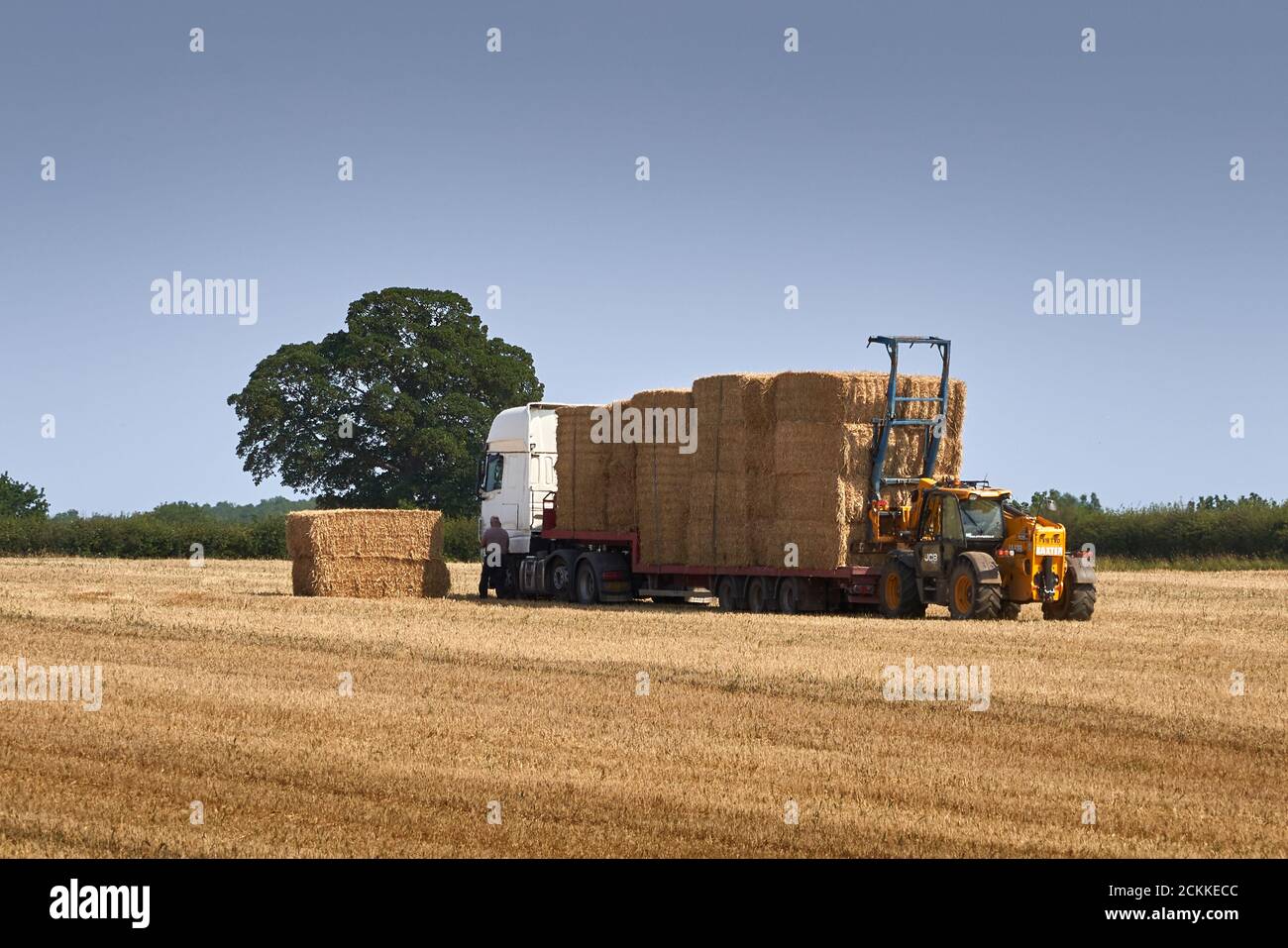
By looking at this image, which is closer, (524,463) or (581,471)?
(581,471)

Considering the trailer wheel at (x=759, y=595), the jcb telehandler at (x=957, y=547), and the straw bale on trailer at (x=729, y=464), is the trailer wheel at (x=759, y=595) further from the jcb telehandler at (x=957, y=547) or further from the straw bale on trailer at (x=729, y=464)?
the jcb telehandler at (x=957, y=547)

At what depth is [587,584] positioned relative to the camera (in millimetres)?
31984

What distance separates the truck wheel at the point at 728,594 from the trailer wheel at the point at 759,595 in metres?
0.29

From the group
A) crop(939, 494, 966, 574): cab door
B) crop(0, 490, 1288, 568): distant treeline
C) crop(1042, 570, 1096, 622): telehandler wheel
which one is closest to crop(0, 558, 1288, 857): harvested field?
crop(1042, 570, 1096, 622): telehandler wheel

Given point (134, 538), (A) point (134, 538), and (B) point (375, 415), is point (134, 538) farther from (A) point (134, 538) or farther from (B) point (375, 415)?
(B) point (375, 415)

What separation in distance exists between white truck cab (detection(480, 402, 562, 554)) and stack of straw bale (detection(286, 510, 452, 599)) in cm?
194

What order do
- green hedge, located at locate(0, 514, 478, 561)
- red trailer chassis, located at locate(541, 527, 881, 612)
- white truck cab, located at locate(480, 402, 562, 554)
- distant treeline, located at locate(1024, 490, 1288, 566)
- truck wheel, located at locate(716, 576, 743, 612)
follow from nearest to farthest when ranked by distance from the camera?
red trailer chassis, located at locate(541, 527, 881, 612), truck wheel, located at locate(716, 576, 743, 612), white truck cab, located at locate(480, 402, 562, 554), distant treeline, located at locate(1024, 490, 1288, 566), green hedge, located at locate(0, 514, 478, 561)

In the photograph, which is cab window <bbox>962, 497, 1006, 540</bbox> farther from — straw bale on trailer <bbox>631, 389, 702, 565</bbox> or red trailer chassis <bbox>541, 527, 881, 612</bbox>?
straw bale on trailer <bbox>631, 389, 702, 565</bbox>

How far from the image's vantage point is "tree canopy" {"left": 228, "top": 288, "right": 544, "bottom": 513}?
66812mm

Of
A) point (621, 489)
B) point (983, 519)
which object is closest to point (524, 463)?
point (621, 489)

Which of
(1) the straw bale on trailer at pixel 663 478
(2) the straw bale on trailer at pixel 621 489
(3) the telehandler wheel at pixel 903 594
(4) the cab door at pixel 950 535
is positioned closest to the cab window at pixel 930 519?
(4) the cab door at pixel 950 535

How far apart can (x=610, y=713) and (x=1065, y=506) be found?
1555 centimetres

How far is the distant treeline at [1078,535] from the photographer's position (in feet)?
176

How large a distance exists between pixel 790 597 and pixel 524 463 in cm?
848
